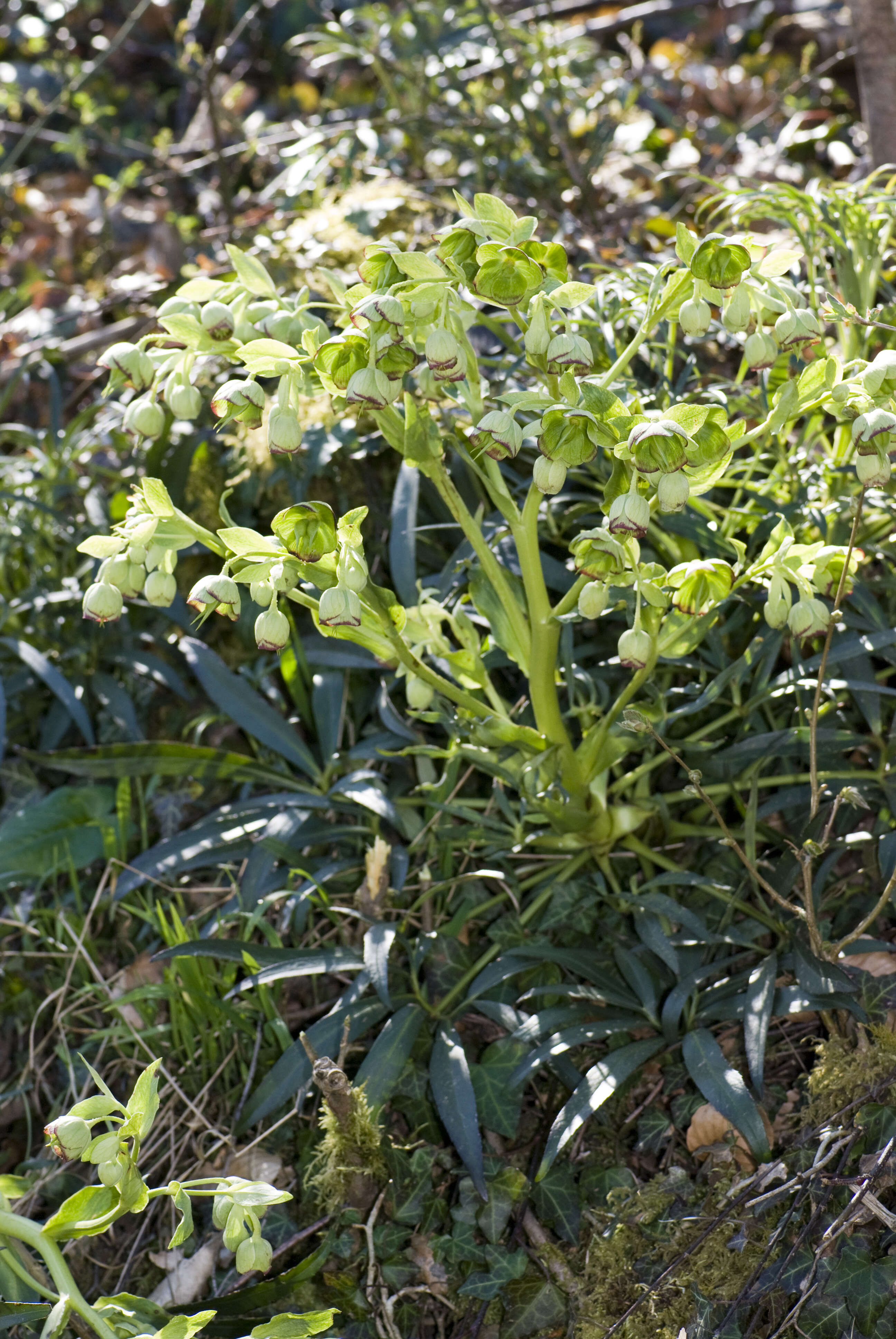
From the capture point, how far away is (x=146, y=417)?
0.96 metres

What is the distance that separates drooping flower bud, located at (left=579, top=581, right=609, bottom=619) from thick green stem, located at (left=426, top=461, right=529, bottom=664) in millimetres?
147

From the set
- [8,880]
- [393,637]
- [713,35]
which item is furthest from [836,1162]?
[713,35]

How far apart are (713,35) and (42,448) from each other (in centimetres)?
205

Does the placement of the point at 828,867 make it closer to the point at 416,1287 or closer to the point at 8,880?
Answer: the point at 416,1287

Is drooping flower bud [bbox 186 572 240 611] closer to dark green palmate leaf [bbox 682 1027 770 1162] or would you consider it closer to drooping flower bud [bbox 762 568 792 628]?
drooping flower bud [bbox 762 568 792 628]

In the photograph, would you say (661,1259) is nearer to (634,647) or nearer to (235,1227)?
(235,1227)

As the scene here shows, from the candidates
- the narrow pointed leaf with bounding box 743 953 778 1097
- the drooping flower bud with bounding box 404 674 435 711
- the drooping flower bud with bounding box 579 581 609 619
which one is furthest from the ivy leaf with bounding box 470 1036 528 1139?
the drooping flower bud with bounding box 579 581 609 619

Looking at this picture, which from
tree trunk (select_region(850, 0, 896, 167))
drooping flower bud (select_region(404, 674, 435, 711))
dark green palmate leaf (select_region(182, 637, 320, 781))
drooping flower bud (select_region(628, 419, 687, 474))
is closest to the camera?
drooping flower bud (select_region(628, 419, 687, 474))

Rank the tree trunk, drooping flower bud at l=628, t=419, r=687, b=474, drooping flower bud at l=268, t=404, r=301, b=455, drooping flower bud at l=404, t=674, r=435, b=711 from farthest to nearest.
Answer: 1. the tree trunk
2. drooping flower bud at l=404, t=674, r=435, b=711
3. drooping flower bud at l=268, t=404, r=301, b=455
4. drooping flower bud at l=628, t=419, r=687, b=474

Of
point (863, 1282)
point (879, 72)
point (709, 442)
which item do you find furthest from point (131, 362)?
point (879, 72)

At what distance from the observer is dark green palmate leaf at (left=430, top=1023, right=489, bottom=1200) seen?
3.30ft

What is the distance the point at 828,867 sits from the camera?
114 cm

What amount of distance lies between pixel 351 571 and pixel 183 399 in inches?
9.1

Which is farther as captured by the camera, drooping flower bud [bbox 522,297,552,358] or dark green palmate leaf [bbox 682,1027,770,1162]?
dark green palmate leaf [bbox 682,1027,770,1162]
